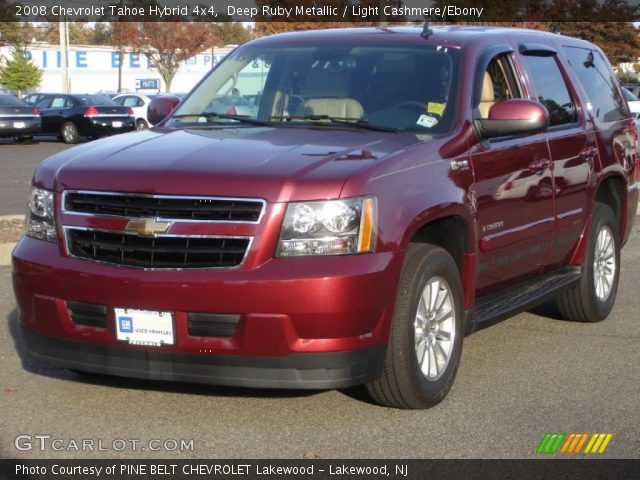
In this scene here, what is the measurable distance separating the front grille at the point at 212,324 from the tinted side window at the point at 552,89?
121 inches

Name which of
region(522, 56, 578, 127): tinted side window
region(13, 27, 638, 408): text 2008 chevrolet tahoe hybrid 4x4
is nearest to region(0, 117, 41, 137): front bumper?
region(13, 27, 638, 408): text 2008 chevrolet tahoe hybrid 4x4

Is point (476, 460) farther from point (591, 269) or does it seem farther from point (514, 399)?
point (591, 269)

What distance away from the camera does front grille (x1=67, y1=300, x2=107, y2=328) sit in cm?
529

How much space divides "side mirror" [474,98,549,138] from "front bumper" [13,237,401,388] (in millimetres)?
1339

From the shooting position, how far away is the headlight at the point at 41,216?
5574mm

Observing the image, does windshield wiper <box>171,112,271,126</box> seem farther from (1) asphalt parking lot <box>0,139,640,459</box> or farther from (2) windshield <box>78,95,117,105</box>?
(2) windshield <box>78,95,117,105</box>

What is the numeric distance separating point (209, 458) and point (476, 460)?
117 cm

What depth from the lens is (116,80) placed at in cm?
7431

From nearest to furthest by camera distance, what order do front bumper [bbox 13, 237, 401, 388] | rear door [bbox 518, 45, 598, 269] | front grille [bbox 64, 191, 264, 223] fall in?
front bumper [bbox 13, 237, 401, 388]
front grille [bbox 64, 191, 264, 223]
rear door [bbox 518, 45, 598, 269]

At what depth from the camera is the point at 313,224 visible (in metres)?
5.10

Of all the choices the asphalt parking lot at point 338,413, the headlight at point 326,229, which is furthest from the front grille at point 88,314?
the headlight at point 326,229

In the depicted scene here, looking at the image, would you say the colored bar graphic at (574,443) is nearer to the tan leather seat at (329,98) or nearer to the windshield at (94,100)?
the tan leather seat at (329,98)

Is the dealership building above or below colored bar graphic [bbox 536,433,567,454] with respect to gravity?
below

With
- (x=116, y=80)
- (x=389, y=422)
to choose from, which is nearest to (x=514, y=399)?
(x=389, y=422)
